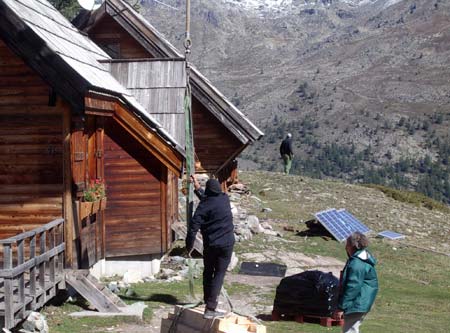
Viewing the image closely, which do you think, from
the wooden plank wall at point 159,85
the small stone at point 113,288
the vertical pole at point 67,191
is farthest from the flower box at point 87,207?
the wooden plank wall at point 159,85

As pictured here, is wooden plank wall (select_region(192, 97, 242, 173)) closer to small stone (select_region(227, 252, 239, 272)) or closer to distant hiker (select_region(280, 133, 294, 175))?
small stone (select_region(227, 252, 239, 272))

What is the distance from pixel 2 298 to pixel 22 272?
1.94 feet

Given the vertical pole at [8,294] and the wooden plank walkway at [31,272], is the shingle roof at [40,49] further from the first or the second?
the vertical pole at [8,294]

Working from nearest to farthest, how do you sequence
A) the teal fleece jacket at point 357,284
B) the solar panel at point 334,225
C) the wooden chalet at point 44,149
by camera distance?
the teal fleece jacket at point 357,284 → the wooden chalet at point 44,149 → the solar panel at point 334,225

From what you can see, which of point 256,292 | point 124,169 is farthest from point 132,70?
point 256,292

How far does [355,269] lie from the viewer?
26.0 ft

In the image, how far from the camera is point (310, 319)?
11.3 meters

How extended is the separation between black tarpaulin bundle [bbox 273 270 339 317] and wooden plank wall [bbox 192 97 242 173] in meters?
10.1

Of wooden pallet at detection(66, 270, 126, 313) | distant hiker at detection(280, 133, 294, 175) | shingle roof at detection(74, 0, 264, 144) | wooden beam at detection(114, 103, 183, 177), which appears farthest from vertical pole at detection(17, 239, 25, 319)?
distant hiker at detection(280, 133, 294, 175)

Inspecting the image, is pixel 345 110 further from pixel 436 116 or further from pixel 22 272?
pixel 22 272

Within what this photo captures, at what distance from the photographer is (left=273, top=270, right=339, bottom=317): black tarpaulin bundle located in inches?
441

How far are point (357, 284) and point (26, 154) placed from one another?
229 inches

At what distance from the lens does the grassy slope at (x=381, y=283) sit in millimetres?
11070

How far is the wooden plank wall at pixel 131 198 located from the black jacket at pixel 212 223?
5.56 m
